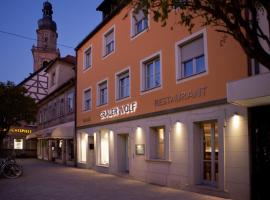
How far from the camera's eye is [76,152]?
26250 millimetres

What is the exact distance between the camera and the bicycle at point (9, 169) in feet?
61.6

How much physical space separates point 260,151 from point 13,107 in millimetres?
20020

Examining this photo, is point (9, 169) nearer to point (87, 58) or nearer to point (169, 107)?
point (169, 107)

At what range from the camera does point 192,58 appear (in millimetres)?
13695

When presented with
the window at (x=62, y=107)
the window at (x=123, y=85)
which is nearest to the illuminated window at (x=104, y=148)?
the window at (x=123, y=85)

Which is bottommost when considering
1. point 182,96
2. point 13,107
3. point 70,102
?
point 182,96

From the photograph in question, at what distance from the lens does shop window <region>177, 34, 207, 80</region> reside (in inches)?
522

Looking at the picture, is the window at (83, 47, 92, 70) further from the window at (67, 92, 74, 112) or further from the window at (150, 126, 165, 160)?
the window at (150, 126, 165, 160)

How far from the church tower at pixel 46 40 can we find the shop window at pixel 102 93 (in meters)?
53.4

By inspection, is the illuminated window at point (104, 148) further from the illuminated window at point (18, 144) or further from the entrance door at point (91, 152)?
the illuminated window at point (18, 144)

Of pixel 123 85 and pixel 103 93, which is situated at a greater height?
pixel 123 85

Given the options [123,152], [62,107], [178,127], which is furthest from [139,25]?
[62,107]

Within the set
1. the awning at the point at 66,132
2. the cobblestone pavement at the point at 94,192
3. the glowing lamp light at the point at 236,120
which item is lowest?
the cobblestone pavement at the point at 94,192

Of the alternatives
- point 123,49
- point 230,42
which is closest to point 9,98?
point 123,49
